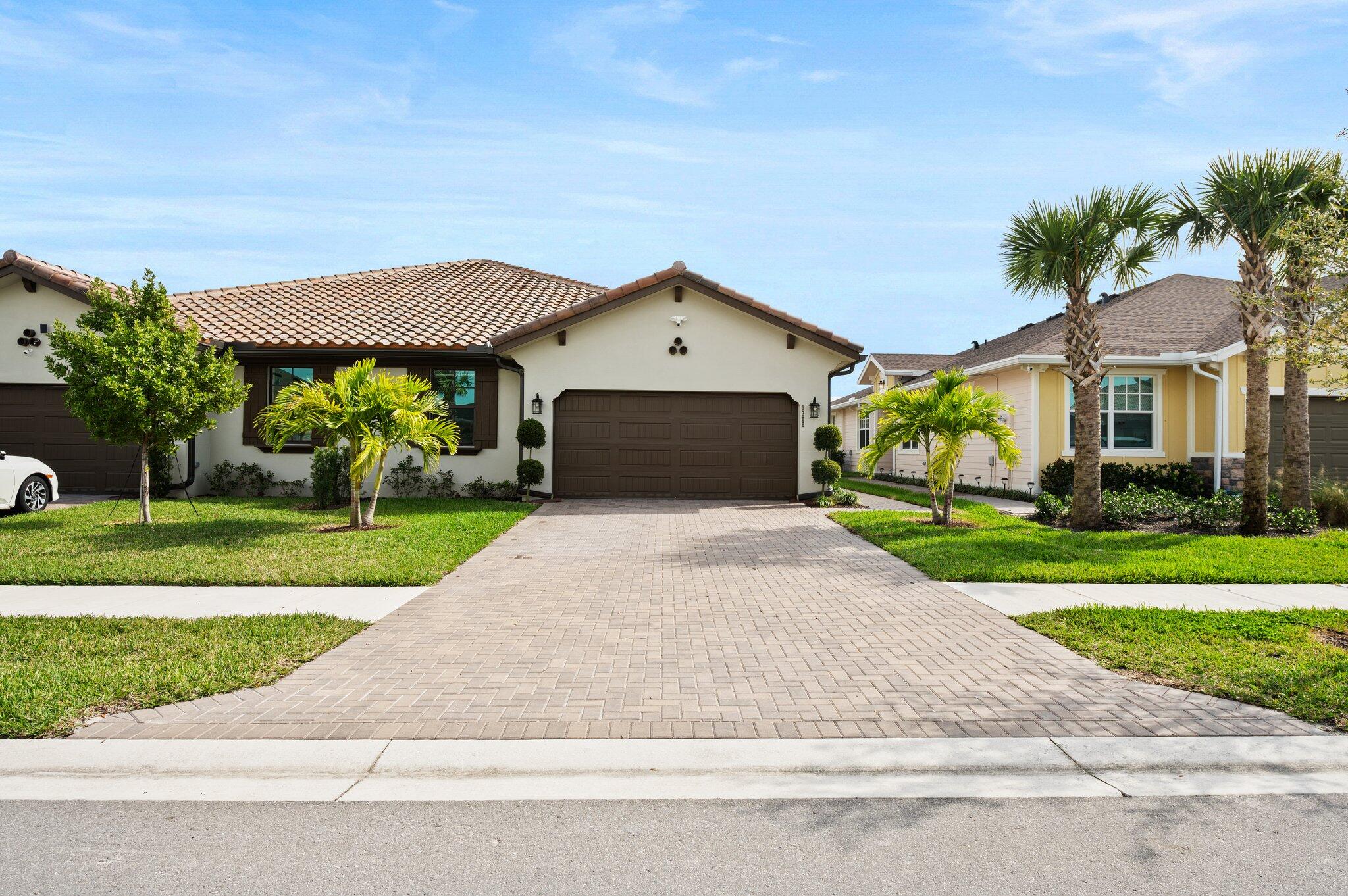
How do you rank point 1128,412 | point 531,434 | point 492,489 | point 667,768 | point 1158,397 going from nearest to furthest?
point 667,768
point 531,434
point 492,489
point 1158,397
point 1128,412

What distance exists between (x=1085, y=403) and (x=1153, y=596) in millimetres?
6735

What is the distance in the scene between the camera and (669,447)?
679 inches

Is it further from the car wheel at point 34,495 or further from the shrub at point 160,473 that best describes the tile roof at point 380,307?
the car wheel at point 34,495

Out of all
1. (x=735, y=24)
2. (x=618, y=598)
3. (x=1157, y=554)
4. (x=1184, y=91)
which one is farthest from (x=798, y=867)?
(x=1184, y=91)

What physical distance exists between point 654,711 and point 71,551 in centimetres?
920

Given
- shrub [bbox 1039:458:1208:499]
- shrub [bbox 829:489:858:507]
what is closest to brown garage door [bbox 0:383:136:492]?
shrub [bbox 829:489:858:507]

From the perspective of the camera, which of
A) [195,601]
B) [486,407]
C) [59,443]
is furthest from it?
[486,407]

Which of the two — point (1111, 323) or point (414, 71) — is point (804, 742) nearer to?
point (414, 71)

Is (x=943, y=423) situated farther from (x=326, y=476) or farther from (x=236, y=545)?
(x=326, y=476)

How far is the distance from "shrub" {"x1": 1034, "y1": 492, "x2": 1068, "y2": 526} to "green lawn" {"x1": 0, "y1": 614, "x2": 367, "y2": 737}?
1261cm

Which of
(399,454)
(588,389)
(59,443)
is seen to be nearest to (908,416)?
(588,389)

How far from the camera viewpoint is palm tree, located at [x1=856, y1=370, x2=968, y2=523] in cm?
1298

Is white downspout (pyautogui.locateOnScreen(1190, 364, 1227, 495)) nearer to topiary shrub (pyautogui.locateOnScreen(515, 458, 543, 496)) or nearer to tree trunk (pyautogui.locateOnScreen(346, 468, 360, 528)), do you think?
topiary shrub (pyautogui.locateOnScreen(515, 458, 543, 496))

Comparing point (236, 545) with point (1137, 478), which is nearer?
point (236, 545)
